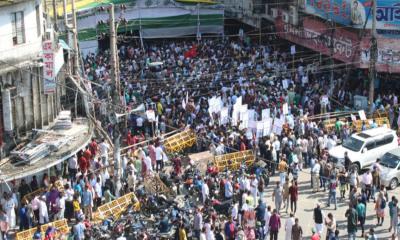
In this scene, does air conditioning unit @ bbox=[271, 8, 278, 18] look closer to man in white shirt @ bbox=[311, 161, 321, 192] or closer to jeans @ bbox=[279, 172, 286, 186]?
man in white shirt @ bbox=[311, 161, 321, 192]

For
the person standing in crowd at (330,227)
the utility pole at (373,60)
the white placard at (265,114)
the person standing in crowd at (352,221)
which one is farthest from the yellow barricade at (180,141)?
the person standing in crowd at (330,227)

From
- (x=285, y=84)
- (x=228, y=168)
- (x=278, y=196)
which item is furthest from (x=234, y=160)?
(x=285, y=84)

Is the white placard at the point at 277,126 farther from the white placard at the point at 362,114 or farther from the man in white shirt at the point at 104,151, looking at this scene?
the man in white shirt at the point at 104,151

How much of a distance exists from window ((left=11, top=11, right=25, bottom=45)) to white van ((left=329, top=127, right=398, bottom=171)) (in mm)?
12861

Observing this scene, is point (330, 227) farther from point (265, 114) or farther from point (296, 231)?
point (265, 114)

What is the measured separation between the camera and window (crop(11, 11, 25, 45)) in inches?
1159

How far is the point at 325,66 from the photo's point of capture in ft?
137

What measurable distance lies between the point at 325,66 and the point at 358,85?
7.75ft

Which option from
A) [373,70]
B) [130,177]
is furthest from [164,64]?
[130,177]

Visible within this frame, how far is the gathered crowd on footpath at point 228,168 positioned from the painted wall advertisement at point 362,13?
2.73 meters

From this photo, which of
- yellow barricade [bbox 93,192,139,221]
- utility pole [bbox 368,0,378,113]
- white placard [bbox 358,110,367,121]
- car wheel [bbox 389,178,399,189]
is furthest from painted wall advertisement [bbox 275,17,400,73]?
yellow barricade [bbox 93,192,139,221]

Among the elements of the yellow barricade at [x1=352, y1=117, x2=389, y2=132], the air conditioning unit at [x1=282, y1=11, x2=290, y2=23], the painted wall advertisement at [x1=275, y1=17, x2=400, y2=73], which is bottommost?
the yellow barricade at [x1=352, y1=117, x2=389, y2=132]

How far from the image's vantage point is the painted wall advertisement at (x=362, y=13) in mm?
37719

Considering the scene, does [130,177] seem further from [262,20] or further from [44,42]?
[262,20]
